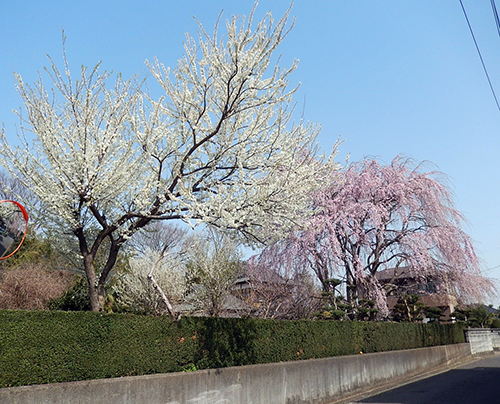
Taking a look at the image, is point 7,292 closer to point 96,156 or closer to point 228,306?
point 228,306

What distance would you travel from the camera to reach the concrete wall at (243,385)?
5.58 meters

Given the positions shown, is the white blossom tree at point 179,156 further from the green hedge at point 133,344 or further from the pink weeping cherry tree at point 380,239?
the pink weeping cherry tree at point 380,239

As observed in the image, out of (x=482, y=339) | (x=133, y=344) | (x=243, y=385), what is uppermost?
(x=133, y=344)

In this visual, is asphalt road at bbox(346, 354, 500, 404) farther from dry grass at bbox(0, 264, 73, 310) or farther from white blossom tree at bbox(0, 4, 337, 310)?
dry grass at bbox(0, 264, 73, 310)

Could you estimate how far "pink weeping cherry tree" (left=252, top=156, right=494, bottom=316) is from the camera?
16734mm

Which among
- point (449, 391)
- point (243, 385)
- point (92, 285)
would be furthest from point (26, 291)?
point (449, 391)

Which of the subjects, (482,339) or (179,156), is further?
(482,339)

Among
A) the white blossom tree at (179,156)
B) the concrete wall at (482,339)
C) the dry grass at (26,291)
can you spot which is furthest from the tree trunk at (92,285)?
the concrete wall at (482,339)

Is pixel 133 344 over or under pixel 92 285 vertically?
under

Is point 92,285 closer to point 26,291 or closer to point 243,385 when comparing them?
point 243,385

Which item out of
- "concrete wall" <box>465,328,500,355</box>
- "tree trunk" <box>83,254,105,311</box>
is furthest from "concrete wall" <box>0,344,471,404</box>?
"concrete wall" <box>465,328,500,355</box>

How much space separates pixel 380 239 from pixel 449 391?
740 cm

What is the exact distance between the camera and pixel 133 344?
6719 mm

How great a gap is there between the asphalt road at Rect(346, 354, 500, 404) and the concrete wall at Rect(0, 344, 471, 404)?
2.59 ft
